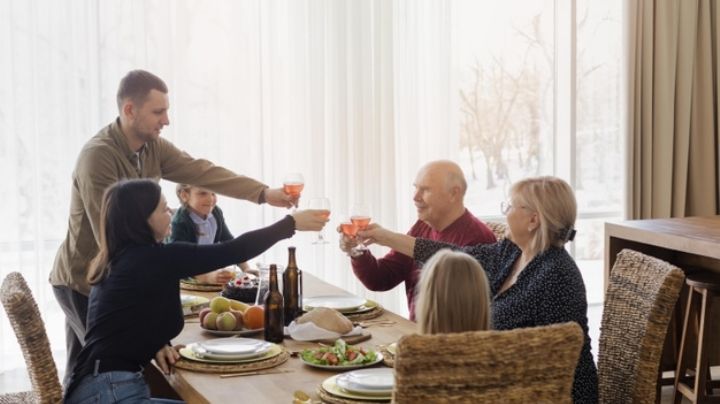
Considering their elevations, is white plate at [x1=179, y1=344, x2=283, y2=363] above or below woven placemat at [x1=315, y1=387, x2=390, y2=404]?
above

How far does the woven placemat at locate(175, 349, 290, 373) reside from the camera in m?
2.37

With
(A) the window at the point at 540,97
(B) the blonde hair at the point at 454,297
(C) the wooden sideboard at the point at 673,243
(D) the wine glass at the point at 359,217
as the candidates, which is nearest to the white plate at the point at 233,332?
(D) the wine glass at the point at 359,217

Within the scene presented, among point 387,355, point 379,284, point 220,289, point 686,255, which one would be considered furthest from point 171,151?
point 686,255

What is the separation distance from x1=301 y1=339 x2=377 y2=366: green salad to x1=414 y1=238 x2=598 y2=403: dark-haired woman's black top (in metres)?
0.42

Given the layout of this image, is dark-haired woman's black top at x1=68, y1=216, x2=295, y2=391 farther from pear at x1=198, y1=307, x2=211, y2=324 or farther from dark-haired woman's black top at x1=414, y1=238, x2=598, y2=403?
dark-haired woman's black top at x1=414, y1=238, x2=598, y2=403

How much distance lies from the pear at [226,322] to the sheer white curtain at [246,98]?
2.10 metres

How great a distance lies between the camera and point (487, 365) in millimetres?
1685

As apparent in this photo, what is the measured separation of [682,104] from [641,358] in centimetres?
362

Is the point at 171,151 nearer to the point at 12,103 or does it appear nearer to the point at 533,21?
the point at 12,103

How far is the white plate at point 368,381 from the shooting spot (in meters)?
2.10

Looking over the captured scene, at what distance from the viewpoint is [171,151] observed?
368cm

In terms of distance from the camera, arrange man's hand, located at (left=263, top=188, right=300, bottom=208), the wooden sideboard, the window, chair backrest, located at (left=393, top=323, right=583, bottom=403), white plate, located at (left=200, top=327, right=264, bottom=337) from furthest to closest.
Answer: the window < the wooden sideboard < man's hand, located at (left=263, top=188, right=300, bottom=208) < white plate, located at (left=200, top=327, right=264, bottom=337) < chair backrest, located at (left=393, top=323, right=583, bottom=403)

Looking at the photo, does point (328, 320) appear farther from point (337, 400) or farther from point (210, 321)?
point (337, 400)

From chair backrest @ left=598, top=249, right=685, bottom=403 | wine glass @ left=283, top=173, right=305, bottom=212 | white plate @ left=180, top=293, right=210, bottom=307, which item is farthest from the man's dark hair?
chair backrest @ left=598, top=249, right=685, bottom=403
